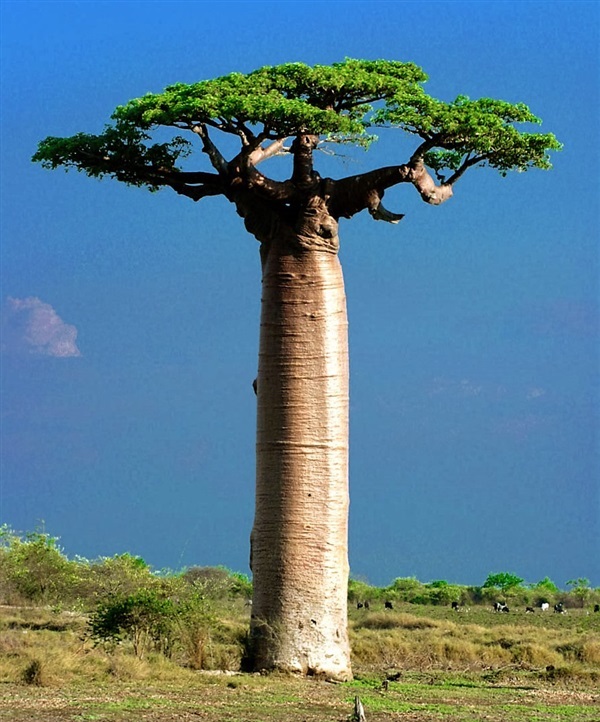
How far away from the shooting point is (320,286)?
43.7ft

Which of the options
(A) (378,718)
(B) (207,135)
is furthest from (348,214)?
(A) (378,718)

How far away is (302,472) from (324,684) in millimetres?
2204

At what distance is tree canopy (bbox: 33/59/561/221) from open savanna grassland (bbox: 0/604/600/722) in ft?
17.3

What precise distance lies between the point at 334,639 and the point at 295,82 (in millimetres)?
6050

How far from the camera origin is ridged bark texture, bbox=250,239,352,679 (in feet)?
41.7

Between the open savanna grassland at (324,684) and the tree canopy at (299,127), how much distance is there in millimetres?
5281

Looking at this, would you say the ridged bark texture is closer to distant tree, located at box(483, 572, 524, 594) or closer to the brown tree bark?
the brown tree bark

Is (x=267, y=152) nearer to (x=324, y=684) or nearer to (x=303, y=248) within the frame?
(x=303, y=248)

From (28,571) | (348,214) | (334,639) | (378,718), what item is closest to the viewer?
(378,718)

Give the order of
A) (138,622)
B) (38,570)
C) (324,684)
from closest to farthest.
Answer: (324,684) < (138,622) < (38,570)

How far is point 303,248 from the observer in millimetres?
13406

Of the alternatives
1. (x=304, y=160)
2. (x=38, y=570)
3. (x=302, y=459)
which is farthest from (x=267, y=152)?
(x=38, y=570)

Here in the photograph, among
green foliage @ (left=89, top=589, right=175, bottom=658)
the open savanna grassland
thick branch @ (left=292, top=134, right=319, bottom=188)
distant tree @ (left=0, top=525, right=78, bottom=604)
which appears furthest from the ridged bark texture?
distant tree @ (left=0, top=525, right=78, bottom=604)

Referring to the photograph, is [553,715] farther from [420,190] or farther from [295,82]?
[295,82]
